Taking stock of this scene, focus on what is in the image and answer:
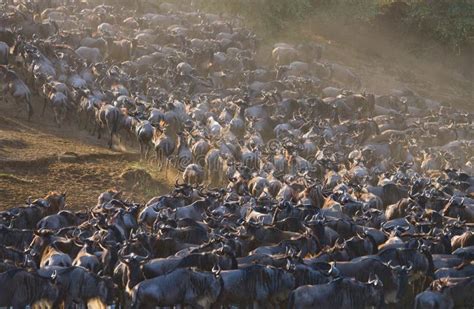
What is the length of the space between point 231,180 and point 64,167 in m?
5.22

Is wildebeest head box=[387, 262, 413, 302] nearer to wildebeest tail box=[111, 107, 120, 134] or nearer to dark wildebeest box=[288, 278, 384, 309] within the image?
dark wildebeest box=[288, 278, 384, 309]

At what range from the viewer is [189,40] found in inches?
1642

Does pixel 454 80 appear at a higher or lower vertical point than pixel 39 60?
lower

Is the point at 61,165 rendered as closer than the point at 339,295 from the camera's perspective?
No

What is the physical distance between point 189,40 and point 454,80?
57.4ft

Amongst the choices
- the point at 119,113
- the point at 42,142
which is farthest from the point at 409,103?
the point at 42,142

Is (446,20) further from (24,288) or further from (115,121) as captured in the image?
(24,288)

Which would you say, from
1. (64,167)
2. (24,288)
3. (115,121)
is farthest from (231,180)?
(24,288)

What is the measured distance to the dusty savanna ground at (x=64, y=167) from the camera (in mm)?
22375

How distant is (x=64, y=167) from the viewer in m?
24.2

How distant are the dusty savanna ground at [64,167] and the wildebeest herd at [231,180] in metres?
0.84

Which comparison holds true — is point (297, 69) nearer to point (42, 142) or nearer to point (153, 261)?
→ point (42, 142)

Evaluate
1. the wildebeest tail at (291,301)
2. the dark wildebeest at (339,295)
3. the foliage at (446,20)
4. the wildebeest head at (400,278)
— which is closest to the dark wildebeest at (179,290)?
the wildebeest tail at (291,301)

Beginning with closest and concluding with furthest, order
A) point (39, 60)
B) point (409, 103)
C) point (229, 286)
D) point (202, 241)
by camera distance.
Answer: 1. point (229, 286)
2. point (202, 241)
3. point (39, 60)
4. point (409, 103)
